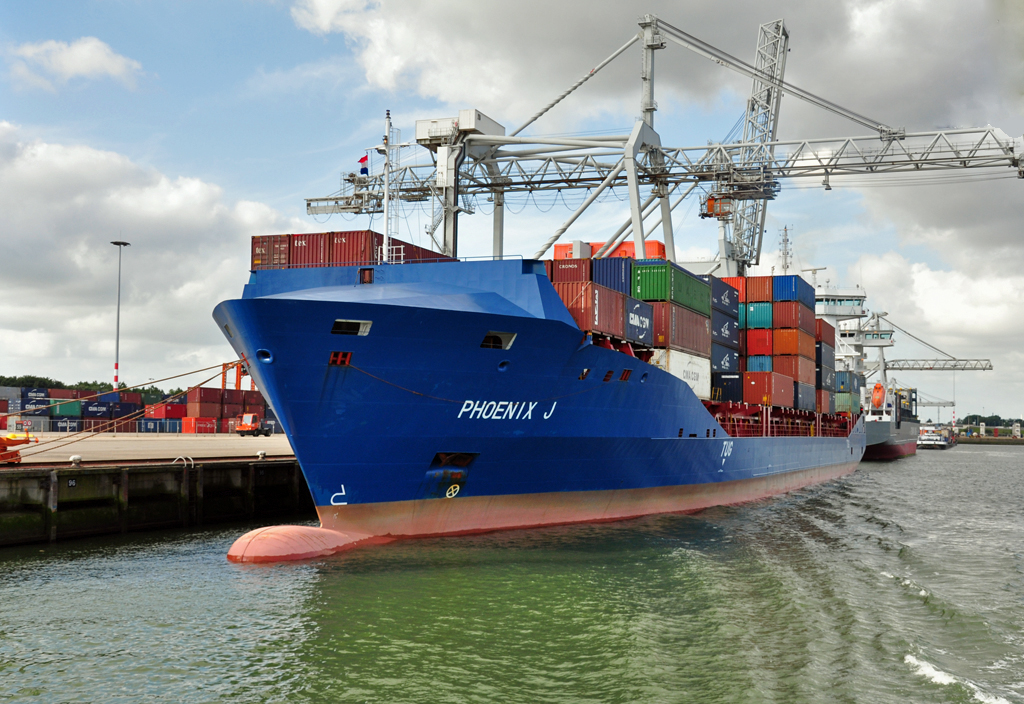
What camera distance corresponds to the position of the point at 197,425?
5253 centimetres

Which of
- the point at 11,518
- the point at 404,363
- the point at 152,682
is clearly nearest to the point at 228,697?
the point at 152,682

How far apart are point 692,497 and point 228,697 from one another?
59.8ft

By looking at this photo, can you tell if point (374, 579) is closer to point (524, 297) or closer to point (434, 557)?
point (434, 557)

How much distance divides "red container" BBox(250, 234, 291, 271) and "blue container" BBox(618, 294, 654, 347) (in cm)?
989

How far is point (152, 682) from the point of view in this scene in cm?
946

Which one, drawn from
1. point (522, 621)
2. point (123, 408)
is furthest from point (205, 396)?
point (522, 621)

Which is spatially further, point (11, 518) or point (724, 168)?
point (724, 168)

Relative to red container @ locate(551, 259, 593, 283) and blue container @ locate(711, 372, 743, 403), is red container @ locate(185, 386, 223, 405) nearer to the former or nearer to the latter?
blue container @ locate(711, 372, 743, 403)

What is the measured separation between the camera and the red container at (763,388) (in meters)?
30.0

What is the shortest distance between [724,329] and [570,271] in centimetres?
1010

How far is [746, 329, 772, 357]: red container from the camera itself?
33.2 meters

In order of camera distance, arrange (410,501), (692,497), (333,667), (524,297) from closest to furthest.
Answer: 1. (333,667)
2. (410,501)
3. (524,297)
4. (692,497)

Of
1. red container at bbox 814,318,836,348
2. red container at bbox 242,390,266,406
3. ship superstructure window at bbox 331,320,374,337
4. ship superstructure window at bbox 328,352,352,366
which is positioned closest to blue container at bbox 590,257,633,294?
ship superstructure window at bbox 331,320,374,337

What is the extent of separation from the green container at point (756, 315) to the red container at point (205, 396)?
39428 millimetres
